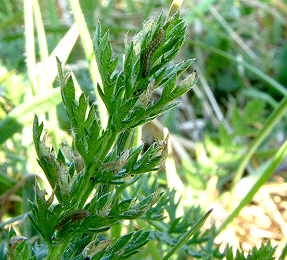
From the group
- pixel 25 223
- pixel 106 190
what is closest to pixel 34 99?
pixel 25 223

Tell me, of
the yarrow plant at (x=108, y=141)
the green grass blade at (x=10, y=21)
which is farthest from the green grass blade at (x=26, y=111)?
the green grass blade at (x=10, y=21)

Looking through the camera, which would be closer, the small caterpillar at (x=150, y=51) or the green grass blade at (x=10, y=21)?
the small caterpillar at (x=150, y=51)

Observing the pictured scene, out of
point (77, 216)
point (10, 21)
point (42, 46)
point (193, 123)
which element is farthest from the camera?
point (193, 123)

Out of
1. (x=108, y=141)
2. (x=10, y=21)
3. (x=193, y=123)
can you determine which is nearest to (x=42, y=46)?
(x=108, y=141)

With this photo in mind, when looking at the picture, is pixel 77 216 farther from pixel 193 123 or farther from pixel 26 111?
pixel 193 123

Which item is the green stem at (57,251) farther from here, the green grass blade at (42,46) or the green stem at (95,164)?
the green grass blade at (42,46)

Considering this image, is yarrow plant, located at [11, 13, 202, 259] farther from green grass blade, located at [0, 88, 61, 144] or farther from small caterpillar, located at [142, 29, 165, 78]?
green grass blade, located at [0, 88, 61, 144]

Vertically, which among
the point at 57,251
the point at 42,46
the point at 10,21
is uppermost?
the point at 10,21
